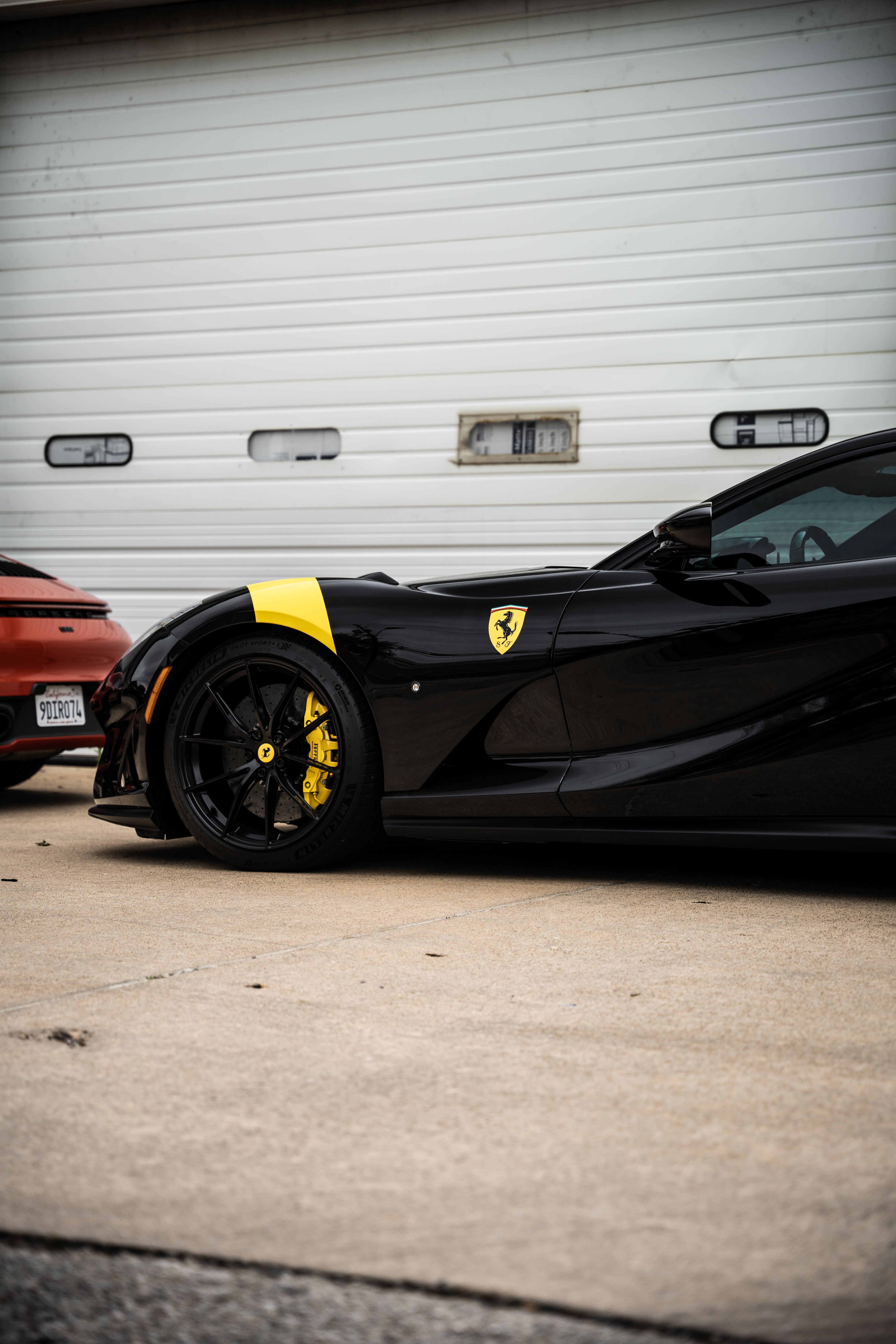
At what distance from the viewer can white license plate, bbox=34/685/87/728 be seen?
519 cm

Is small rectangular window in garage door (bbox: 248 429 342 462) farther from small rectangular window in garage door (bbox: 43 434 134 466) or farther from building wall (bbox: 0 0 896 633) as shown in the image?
small rectangular window in garage door (bbox: 43 434 134 466)

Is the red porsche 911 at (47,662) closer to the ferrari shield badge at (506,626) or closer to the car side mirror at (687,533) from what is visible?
the ferrari shield badge at (506,626)

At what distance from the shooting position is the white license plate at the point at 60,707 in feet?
17.0

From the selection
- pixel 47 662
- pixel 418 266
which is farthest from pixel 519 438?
pixel 47 662

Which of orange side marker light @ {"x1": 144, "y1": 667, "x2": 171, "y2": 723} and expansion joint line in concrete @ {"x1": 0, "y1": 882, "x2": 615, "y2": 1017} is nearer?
expansion joint line in concrete @ {"x1": 0, "y1": 882, "x2": 615, "y2": 1017}

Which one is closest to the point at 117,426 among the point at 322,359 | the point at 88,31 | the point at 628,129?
the point at 322,359

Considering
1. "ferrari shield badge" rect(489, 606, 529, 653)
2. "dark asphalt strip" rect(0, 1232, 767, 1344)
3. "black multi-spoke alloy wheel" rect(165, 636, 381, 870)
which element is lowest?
"dark asphalt strip" rect(0, 1232, 767, 1344)

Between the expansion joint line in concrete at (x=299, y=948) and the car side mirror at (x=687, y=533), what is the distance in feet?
3.02

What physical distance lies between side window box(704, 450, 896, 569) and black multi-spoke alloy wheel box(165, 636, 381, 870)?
1121mm

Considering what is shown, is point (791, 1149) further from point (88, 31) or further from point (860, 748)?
point (88, 31)

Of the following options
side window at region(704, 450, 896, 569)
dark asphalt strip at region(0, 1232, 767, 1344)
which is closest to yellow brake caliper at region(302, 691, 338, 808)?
side window at region(704, 450, 896, 569)

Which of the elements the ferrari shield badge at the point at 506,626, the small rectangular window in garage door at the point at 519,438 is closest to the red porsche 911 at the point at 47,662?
the small rectangular window in garage door at the point at 519,438

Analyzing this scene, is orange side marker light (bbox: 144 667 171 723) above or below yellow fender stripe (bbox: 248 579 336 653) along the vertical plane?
below

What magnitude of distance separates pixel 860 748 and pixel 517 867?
1.13 meters
